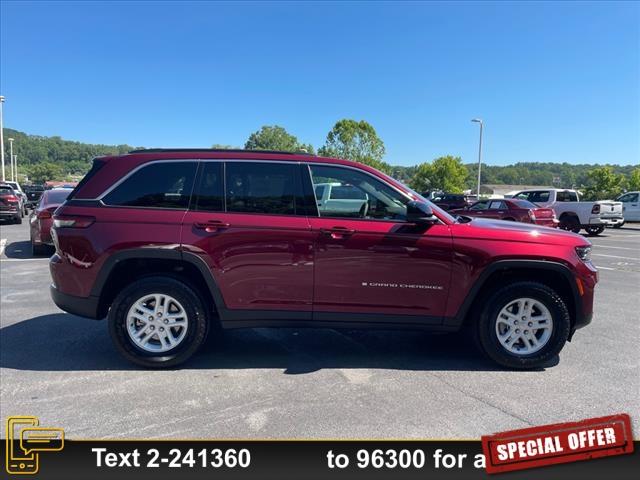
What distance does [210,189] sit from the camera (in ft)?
13.0

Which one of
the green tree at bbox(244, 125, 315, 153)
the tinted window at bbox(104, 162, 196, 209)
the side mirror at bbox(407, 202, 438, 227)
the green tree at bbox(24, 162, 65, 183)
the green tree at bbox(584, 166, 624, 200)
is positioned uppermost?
the green tree at bbox(244, 125, 315, 153)

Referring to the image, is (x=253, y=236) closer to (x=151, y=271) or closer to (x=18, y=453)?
(x=151, y=271)

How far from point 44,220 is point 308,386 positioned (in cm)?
825

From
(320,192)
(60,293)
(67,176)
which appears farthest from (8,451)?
(67,176)

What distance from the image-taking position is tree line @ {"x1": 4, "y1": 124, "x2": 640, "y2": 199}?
41.4 m

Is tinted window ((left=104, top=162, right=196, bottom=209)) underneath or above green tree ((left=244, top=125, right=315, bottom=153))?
underneath

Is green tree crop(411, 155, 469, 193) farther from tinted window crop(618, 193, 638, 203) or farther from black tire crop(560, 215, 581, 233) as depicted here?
black tire crop(560, 215, 581, 233)

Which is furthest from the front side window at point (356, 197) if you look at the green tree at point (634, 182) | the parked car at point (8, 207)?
the green tree at point (634, 182)

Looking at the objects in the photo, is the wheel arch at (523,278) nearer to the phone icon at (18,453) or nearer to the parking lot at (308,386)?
the parking lot at (308,386)

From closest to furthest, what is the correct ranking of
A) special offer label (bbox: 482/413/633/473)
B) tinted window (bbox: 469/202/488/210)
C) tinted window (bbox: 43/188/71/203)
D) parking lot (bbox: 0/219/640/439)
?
special offer label (bbox: 482/413/633/473), parking lot (bbox: 0/219/640/439), tinted window (bbox: 43/188/71/203), tinted window (bbox: 469/202/488/210)

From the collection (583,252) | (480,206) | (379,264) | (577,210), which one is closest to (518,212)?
(480,206)

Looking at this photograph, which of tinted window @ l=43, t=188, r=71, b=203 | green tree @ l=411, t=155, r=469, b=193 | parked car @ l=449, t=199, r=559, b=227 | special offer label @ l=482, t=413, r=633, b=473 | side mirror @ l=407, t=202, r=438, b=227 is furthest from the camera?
green tree @ l=411, t=155, r=469, b=193

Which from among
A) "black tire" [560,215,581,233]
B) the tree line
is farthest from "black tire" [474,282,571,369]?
the tree line

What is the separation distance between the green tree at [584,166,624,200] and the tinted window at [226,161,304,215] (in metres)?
42.8
